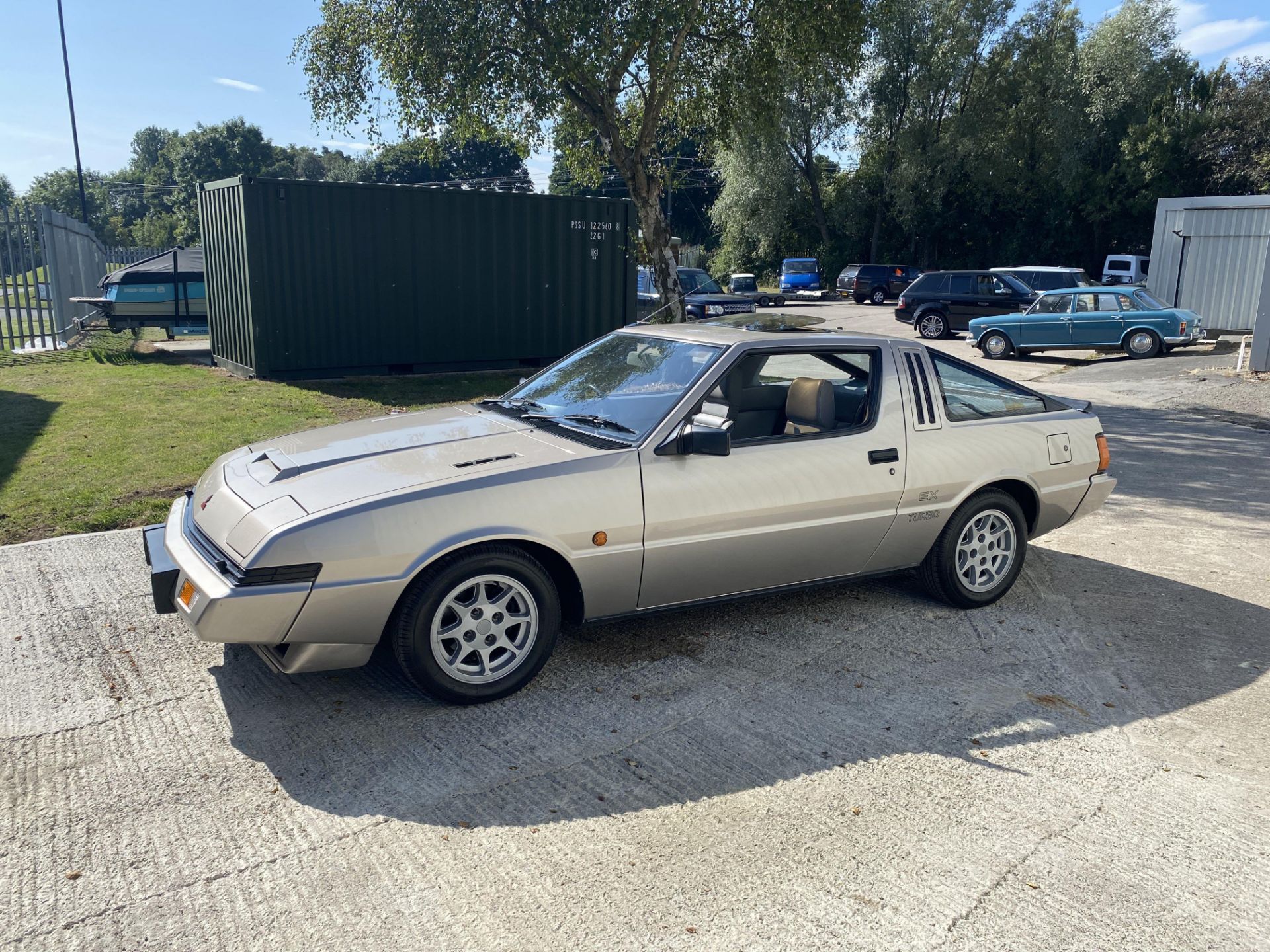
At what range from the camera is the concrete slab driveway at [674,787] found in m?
2.92

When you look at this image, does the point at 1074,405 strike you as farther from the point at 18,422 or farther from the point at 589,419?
the point at 18,422

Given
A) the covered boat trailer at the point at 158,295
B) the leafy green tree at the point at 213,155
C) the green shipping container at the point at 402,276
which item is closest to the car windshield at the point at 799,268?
the green shipping container at the point at 402,276

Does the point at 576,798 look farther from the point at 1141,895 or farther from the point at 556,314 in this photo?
the point at 556,314

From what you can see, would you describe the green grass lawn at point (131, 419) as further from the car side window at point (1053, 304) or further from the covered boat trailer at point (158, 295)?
the car side window at point (1053, 304)

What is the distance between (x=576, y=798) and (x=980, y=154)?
4062 cm

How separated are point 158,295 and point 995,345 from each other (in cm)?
1648

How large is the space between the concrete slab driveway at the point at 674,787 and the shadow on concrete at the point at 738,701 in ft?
0.05

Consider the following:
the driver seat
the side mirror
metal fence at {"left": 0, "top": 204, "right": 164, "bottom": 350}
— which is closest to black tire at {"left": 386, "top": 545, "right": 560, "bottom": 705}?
the side mirror

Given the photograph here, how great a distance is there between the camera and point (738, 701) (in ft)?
14.2

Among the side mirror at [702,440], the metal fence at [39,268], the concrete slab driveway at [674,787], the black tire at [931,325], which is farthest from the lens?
the black tire at [931,325]

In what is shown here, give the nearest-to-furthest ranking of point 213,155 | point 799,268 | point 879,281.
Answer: point 879,281 → point 799,268 → point 213,155

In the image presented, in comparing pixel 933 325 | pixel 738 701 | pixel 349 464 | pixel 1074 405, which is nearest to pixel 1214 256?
pixel 933 325

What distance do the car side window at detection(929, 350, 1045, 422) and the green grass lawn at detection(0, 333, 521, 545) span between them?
17.7 feet

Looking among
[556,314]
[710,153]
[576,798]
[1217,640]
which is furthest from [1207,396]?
[576,798]
